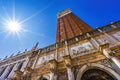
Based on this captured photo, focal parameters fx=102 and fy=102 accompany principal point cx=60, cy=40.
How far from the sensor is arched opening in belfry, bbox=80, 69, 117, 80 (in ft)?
22.3

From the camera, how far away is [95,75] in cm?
710

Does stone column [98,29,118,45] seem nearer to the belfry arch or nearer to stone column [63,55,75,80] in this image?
the belfry arch

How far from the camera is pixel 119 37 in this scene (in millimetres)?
8742

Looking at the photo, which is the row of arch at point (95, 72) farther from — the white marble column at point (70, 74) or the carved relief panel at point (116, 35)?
the carved relief panel at point (116, 35)

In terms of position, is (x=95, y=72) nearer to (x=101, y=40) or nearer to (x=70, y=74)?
(x=70, y=74)

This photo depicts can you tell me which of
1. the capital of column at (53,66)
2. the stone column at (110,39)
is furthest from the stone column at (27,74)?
the stone column at (110,39)

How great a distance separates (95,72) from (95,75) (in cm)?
22

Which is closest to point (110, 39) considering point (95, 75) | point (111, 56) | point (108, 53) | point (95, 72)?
point (108, 53)

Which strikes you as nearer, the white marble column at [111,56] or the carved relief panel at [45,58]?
the white marble column at [111,56]

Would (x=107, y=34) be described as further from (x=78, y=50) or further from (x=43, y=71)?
(x=43, y=71)

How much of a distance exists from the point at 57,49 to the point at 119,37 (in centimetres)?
589

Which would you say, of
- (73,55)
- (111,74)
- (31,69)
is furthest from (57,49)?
(111,74)

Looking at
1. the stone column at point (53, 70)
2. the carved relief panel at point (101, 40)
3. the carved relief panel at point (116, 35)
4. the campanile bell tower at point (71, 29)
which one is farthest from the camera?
the campanile bell tower at point (71, 29)

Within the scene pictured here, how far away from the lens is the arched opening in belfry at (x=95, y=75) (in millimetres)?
6789
